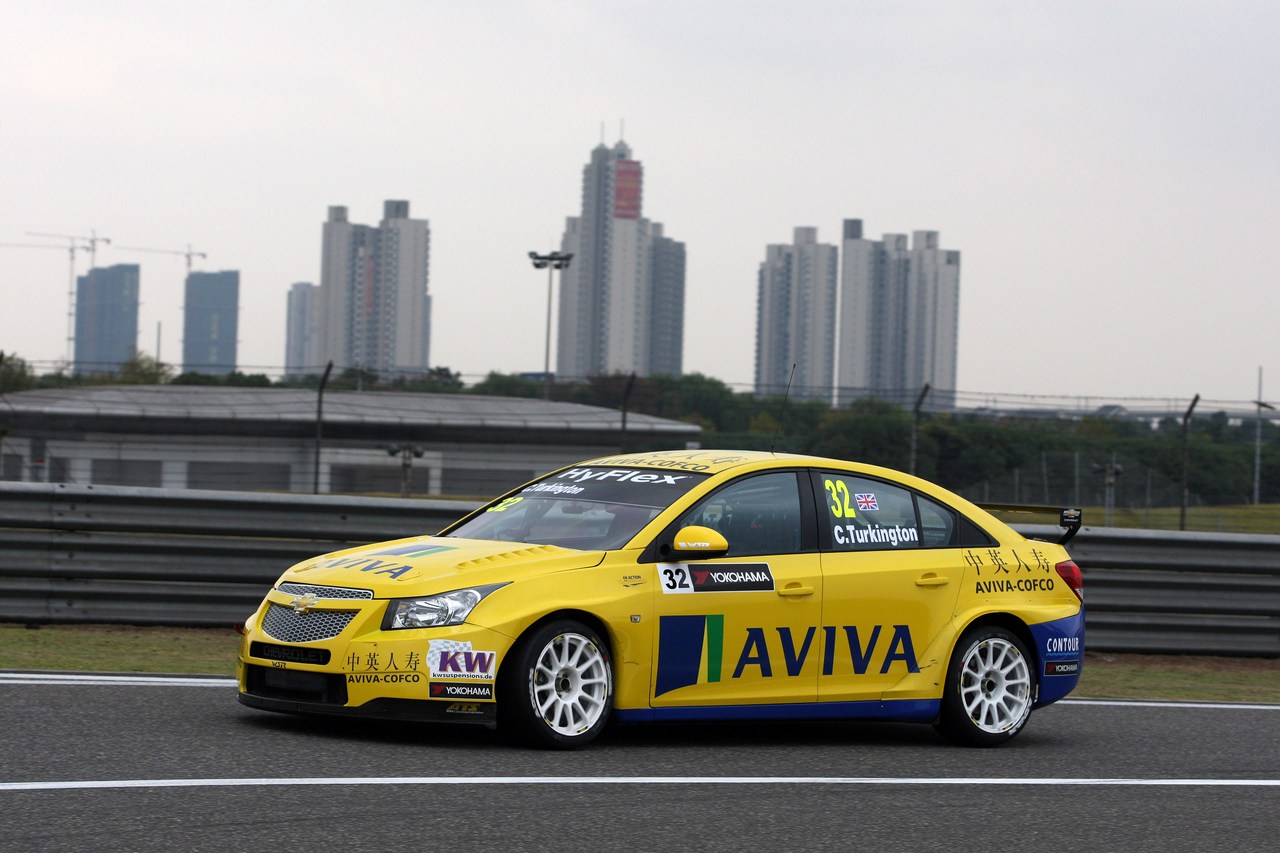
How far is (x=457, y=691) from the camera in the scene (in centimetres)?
663

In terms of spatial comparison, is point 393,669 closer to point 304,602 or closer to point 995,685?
point 304,602

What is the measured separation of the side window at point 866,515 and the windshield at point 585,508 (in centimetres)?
72

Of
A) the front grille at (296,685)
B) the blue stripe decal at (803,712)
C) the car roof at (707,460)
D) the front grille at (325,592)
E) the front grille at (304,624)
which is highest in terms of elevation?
the car roof at (707,460)

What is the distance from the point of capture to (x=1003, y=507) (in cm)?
904

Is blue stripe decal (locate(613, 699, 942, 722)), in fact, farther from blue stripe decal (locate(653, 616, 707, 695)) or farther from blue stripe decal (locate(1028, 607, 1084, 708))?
blue stripe decal (locate(1028, 607, 1084, 708))

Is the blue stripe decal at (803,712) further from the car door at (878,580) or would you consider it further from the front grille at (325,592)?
the front grille at (325,592)

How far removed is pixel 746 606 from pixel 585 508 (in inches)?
35.5

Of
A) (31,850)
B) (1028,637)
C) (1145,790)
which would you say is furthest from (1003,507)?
(31,850)

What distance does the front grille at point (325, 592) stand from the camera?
22.2ft

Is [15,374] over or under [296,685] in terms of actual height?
over

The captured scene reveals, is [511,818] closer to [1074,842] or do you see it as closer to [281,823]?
[281,823]

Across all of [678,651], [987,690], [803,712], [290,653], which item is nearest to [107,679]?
[290,653]

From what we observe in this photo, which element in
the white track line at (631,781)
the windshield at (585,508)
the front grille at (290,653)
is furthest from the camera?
the windshield at (585,508)

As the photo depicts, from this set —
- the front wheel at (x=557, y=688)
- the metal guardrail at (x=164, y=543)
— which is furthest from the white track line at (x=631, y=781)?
the metal guardrail at (x=164, y=543)
